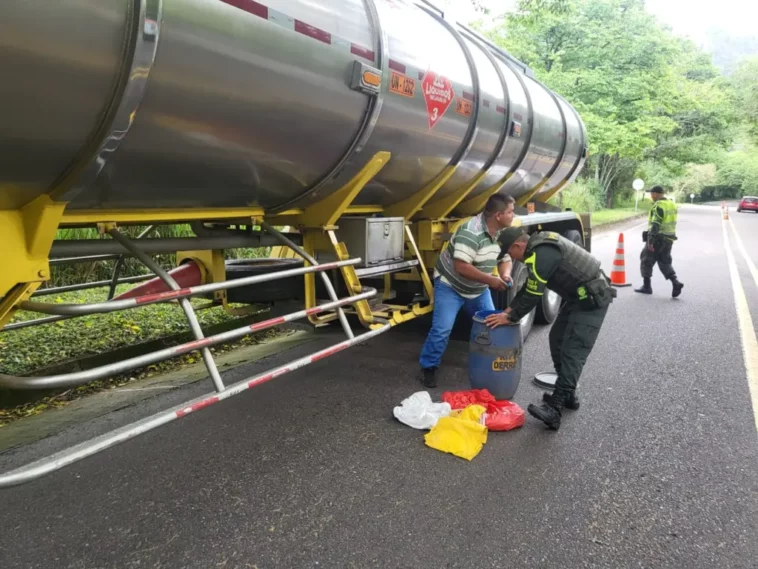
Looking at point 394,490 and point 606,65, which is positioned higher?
point 606,65

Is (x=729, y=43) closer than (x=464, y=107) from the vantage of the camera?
No

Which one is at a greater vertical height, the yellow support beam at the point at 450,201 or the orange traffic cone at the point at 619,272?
the yellow support beam at the point at 450,201

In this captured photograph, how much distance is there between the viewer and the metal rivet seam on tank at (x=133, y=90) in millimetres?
1989

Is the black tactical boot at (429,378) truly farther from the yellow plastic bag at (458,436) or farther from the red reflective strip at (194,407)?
the red reflective strip at (194,407)

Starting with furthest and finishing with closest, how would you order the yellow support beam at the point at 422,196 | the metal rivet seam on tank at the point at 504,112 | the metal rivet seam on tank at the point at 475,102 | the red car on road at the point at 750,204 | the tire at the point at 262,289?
the red car on road at the point at 750,204, the metal rivet seam on tank at the point at 504,112, the yellow support beam at the point at 422,196, the metal rivet seam on tank at the point at 475,102, the tire at the point at 262,289

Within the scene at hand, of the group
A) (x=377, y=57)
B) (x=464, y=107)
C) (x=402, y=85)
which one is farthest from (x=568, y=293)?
(x=377, y=57)

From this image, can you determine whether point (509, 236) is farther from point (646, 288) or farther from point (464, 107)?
point (646, 288)

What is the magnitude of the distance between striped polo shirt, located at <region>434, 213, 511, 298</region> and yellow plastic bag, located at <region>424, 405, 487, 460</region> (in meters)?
1.16

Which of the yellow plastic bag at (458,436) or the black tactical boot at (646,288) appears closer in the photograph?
the yellow plastic bag at (458,436)

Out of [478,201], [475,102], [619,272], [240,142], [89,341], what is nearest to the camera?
[240,142]

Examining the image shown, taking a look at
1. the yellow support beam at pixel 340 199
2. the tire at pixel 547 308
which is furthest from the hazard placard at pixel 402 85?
the tire at pixel 547 308

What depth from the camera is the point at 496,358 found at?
3822 mm

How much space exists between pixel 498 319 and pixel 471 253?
0.59 meters

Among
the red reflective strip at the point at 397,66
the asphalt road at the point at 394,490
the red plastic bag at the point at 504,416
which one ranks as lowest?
the asphalt road at the point at 394,490
